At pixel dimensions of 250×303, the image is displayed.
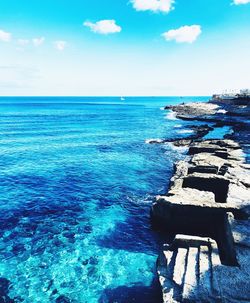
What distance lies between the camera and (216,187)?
24.0 m

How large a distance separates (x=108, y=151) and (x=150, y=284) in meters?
31.4

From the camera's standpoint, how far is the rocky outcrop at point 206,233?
1227cm

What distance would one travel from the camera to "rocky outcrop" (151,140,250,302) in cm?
1227

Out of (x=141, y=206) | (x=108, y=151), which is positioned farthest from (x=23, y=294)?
(x=108, y=151)

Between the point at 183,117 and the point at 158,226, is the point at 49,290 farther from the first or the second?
the point at 183,117

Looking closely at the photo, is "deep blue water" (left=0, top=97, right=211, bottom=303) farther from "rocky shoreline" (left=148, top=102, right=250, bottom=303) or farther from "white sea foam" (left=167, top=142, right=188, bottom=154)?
"white sea foam" (left=167, top=142, right=188, bottom=154)

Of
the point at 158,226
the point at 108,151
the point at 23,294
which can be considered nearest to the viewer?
the point at 23,294

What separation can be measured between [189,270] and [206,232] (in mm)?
6615

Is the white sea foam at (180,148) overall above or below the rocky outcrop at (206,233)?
below

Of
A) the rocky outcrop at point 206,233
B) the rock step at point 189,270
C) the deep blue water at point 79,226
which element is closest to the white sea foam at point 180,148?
the deep blue water at point 79,226

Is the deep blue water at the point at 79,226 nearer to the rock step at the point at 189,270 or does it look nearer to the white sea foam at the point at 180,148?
the rock step at the point at 189,270

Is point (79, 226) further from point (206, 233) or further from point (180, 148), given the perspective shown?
point (180, 148)

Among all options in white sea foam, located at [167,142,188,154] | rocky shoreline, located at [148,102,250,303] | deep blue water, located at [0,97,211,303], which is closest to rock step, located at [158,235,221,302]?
rocky shoreline, located at [148,102,250,303]

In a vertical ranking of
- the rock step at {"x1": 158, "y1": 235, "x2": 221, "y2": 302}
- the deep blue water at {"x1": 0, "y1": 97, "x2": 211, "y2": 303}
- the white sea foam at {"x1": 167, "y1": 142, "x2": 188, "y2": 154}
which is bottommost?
the white sea foam at {"x1": 167, "y1": 142, "x2": 188, "y2": 154}
